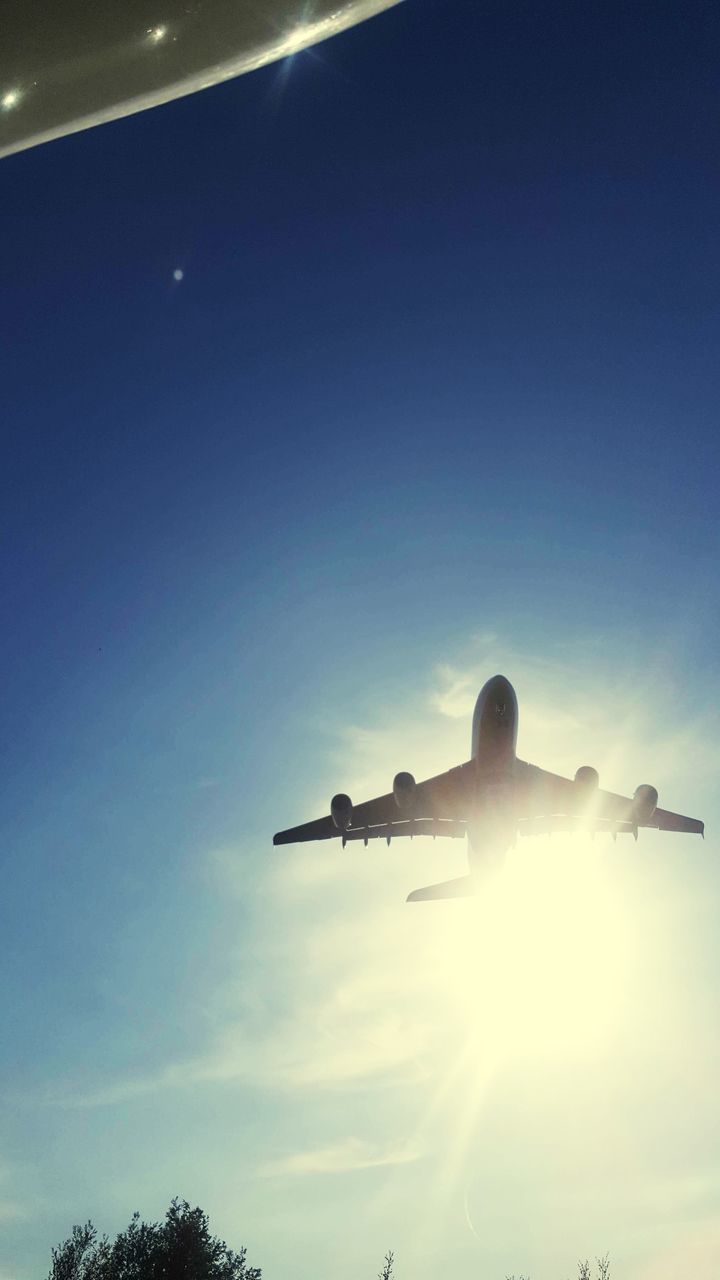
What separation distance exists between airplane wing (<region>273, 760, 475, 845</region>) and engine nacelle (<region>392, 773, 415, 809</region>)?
3815 millimetres

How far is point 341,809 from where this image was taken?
3275 cm

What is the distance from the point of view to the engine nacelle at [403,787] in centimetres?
3231

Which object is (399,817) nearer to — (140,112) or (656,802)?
(656,802)

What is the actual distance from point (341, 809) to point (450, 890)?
773 centimetres

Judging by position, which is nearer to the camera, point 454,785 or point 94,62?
point 94,62

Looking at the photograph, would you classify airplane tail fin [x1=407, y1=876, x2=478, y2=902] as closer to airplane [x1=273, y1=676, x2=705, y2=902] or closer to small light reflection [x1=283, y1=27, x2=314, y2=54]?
airplane [x1=273, y1=676, x2=705, y2=902]

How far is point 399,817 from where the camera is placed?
1516 inches

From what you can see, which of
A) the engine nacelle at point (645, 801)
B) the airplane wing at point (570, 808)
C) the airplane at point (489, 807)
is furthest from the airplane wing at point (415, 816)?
the engine nacelle at point (645, 801)

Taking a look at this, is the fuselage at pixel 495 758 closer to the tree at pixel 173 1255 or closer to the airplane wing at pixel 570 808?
the airplane wing at pixel 570 808

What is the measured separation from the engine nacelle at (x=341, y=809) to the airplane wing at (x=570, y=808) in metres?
9.36

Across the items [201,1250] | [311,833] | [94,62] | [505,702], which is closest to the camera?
[94,62]

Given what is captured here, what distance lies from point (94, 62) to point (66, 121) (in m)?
0.17

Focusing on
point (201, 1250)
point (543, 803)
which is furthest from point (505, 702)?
point (201, 1250)

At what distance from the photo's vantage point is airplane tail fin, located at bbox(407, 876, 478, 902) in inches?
1421
